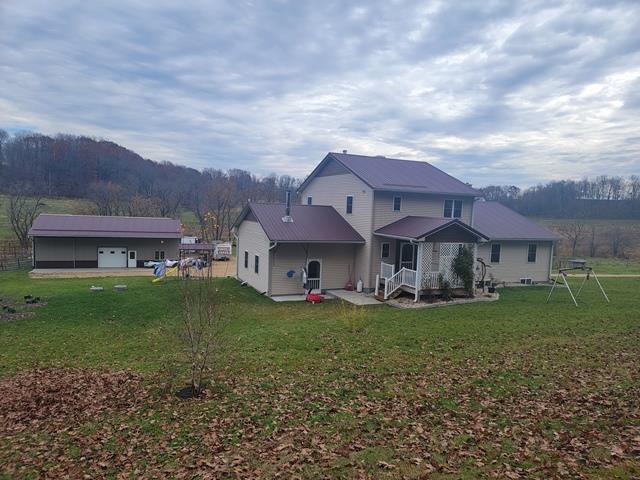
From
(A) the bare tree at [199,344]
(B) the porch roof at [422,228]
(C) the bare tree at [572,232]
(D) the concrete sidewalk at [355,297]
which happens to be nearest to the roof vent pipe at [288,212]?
(D) the concrete sidewalk at [355,297]

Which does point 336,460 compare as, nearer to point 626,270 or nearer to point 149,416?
point 149,416

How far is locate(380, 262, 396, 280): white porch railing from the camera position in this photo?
20266mm

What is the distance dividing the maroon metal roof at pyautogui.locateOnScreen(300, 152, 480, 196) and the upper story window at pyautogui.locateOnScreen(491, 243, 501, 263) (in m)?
3.83

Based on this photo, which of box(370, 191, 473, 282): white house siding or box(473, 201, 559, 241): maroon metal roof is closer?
box(370, 191, 473, 282): white house siding

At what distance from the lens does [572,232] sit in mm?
54531

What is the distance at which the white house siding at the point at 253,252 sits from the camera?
67.6 ft

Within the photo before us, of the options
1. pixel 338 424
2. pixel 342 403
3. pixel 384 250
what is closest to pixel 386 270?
pixel 384 250

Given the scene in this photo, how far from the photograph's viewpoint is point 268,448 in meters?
5.96

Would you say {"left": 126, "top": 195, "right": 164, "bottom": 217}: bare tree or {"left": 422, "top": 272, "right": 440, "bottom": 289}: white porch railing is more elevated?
{"left": 126, "top": 195, "right": 164, "bottom": 217}: bare tree

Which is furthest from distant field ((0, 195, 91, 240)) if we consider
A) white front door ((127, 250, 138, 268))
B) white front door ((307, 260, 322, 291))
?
white front door ((307, 260, 322, 291))

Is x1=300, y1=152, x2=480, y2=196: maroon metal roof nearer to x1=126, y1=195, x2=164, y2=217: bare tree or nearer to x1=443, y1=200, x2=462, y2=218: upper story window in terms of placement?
x1=443, y1=200, x2=462, y2=218: upper story window

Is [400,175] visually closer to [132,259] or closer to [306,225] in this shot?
[306,225]

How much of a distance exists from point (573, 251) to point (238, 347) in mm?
48955

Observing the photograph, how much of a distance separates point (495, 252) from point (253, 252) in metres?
14.6
